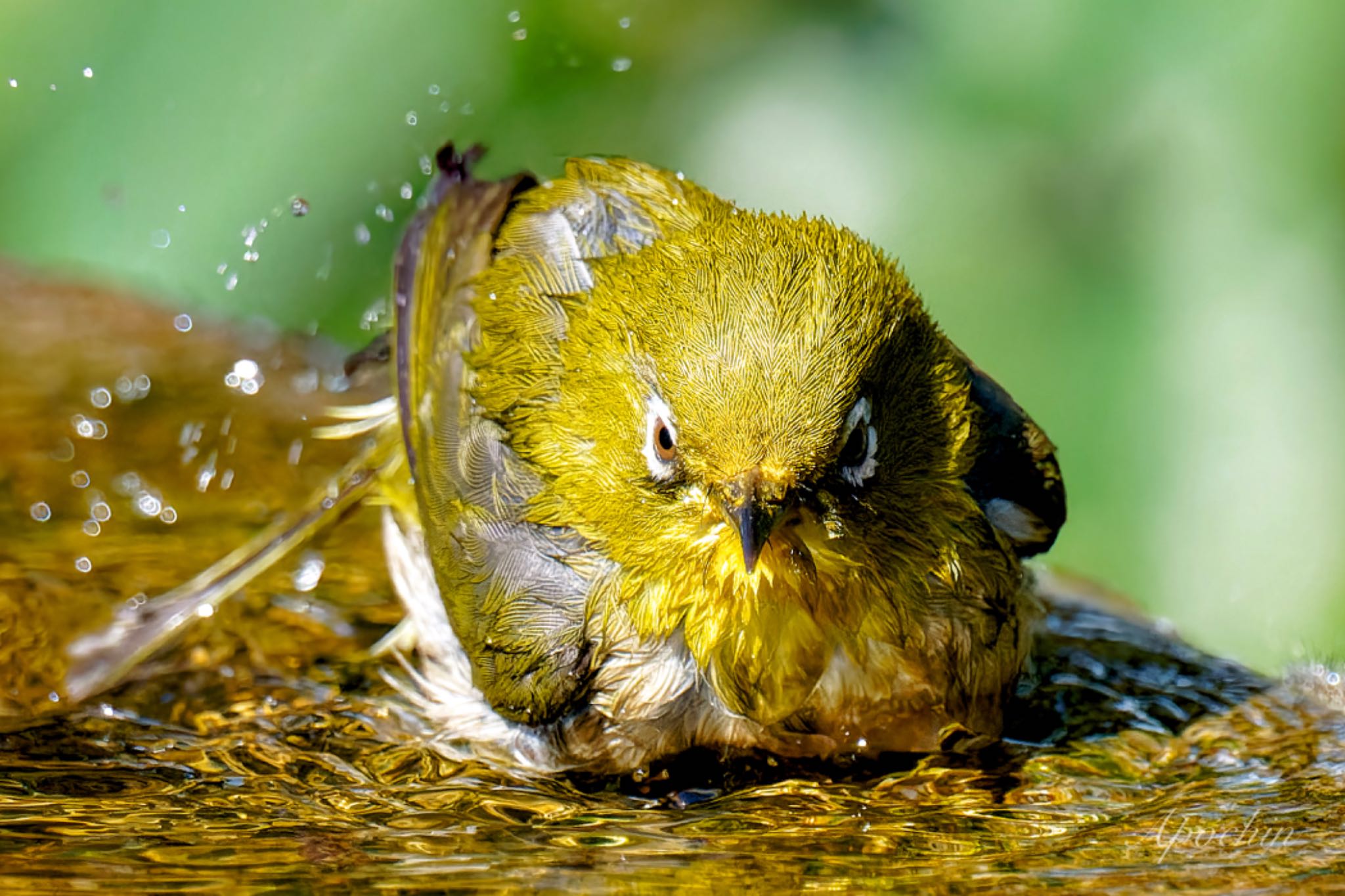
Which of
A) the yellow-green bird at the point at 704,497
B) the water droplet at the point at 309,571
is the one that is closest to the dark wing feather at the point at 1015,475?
the yellow-green bird at the point at 704,497

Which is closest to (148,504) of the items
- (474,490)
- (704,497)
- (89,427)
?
(89,427)

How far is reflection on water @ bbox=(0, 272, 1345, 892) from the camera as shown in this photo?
10.3 feet

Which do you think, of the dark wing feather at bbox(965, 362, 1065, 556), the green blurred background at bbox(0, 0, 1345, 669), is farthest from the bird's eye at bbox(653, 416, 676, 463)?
the green blurred background at bbox(0, 0, 1345, 669)

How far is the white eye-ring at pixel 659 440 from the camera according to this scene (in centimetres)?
358

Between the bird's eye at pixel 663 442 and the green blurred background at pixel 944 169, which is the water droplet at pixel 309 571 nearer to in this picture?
the green blurred background at pixel 944 169

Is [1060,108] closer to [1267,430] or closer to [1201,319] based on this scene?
[1201,319]

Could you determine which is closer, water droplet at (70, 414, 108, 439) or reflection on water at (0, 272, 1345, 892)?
reflection on water at (0, 272, 1345, 892)

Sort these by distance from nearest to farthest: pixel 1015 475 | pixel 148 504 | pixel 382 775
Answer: pixel 382 775
pixel 1015 475
pixel 148 504

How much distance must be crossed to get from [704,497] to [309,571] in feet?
7.38

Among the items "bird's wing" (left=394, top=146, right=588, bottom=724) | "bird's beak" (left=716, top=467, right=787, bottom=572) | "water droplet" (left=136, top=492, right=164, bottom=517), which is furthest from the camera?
"water droplet" (left=136, top=492, right=164, bottom=517)

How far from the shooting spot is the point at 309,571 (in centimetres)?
540
